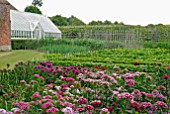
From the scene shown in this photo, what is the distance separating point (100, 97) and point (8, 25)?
2060cm

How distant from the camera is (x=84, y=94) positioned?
4.42m

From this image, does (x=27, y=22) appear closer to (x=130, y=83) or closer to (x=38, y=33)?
(x=38, y=33)

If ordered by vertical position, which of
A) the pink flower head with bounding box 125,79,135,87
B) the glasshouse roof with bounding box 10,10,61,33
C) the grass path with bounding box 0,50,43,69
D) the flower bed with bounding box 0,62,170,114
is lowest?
the grass path with bounding box 0,50,43,69

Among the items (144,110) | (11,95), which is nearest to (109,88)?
(144,110)

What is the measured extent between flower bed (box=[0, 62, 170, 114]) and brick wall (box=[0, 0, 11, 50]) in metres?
16.3

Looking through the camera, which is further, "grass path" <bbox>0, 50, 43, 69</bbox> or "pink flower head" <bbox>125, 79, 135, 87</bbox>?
"grass path" <bbox>0, 50, 43, 69</bbox>

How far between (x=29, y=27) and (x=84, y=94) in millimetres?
25416

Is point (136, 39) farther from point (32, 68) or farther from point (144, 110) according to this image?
point (144, 110)

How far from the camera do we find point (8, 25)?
23906mm

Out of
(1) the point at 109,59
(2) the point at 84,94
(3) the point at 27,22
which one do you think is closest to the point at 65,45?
(1) the point at 109,59

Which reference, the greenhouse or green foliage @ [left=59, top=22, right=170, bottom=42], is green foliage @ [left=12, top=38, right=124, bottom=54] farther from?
green foliage @ [left=59, top=22, right=170, bottom=42]

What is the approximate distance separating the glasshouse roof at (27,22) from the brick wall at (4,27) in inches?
116

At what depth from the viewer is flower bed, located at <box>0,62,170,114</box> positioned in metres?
3.37

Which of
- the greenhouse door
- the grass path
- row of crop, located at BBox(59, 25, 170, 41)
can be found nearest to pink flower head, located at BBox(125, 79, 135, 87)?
the grass path
